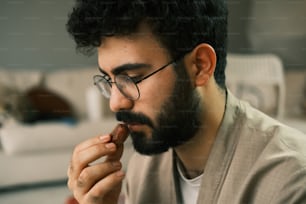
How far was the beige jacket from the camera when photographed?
35 centimetres

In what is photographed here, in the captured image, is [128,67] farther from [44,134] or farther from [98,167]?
[44,134]

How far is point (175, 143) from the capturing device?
17.1 inches

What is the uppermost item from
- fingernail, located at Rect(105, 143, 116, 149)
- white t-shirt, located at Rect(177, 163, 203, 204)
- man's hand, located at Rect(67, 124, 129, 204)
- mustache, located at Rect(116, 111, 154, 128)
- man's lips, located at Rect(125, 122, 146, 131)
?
mustache, located at Rect(116, 111, 154, 128)

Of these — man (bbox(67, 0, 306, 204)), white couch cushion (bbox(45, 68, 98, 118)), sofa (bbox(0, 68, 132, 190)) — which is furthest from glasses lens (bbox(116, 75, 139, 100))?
white couch cushion (bbox(45, 68, 98, 118))

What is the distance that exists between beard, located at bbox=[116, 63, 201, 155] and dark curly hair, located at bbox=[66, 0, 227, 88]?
0.04m

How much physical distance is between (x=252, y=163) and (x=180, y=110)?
0.10 meters

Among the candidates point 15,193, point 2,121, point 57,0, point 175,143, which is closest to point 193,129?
point 175,143

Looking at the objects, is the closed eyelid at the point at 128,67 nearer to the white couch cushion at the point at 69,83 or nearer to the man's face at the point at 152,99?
the man's face at the point at 152,99

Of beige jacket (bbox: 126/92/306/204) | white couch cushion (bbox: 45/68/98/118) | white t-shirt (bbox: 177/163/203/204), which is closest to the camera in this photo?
beige jacket (bbox: 126/92/306/204)

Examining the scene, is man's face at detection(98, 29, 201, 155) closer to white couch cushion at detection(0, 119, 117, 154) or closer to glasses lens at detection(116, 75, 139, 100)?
glasses lens at detection(116, 75, 139, 100)

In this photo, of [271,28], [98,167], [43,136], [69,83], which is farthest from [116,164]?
[69,83]

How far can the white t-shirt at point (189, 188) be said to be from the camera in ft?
1.49

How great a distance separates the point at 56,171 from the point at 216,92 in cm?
44

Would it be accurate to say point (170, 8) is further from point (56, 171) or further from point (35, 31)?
point (56, 171)
